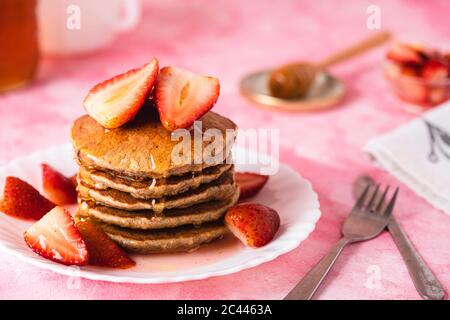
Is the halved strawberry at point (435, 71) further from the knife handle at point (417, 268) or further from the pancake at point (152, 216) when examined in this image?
the pancake at point (152, 216)

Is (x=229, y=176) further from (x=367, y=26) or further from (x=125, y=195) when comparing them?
(x=367, y=26)

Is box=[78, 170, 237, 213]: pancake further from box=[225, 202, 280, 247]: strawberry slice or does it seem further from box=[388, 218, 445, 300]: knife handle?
box=[388, 218, 445, 300]: knife handle

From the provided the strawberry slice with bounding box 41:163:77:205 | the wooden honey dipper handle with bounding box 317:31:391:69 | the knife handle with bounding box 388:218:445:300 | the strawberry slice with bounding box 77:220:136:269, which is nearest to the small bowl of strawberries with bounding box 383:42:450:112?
the wooden honey dipper handle with bounding box 317:31:391:69

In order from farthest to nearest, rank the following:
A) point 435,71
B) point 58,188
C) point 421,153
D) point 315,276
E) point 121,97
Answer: point 435,71
point 421,153
point 58,188
point 121,97
point 315,276

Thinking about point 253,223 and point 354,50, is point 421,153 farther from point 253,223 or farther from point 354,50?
point 354,50

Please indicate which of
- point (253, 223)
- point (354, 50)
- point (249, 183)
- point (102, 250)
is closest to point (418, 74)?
point (354, 50)

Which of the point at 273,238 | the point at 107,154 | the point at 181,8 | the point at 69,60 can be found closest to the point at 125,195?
the point at 107,154
